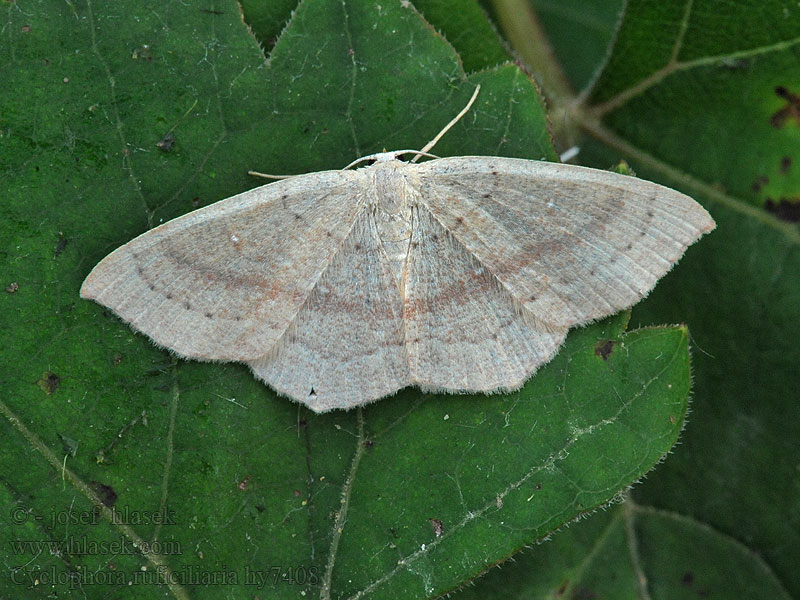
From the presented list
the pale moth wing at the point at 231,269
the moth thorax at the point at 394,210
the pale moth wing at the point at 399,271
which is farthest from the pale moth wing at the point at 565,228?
the pale moth wing at the point at 231,269

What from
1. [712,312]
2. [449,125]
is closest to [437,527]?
[449,125]

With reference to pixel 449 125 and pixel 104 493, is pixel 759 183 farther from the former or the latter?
pixel 104 493

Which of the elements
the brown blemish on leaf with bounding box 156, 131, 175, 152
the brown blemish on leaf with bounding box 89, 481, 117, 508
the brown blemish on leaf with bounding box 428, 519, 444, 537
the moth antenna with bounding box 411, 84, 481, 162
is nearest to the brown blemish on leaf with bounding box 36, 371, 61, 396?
the brown blemish on leaf with bounding box 89, 481, 117, 508

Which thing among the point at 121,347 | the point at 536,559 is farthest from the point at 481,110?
the point at 536,559

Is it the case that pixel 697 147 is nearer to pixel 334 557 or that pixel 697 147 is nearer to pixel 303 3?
Answer: pixel 303 3

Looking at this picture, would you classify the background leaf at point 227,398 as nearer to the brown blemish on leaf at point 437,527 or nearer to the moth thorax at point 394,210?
the brown blemish on leaf at point 437,527
